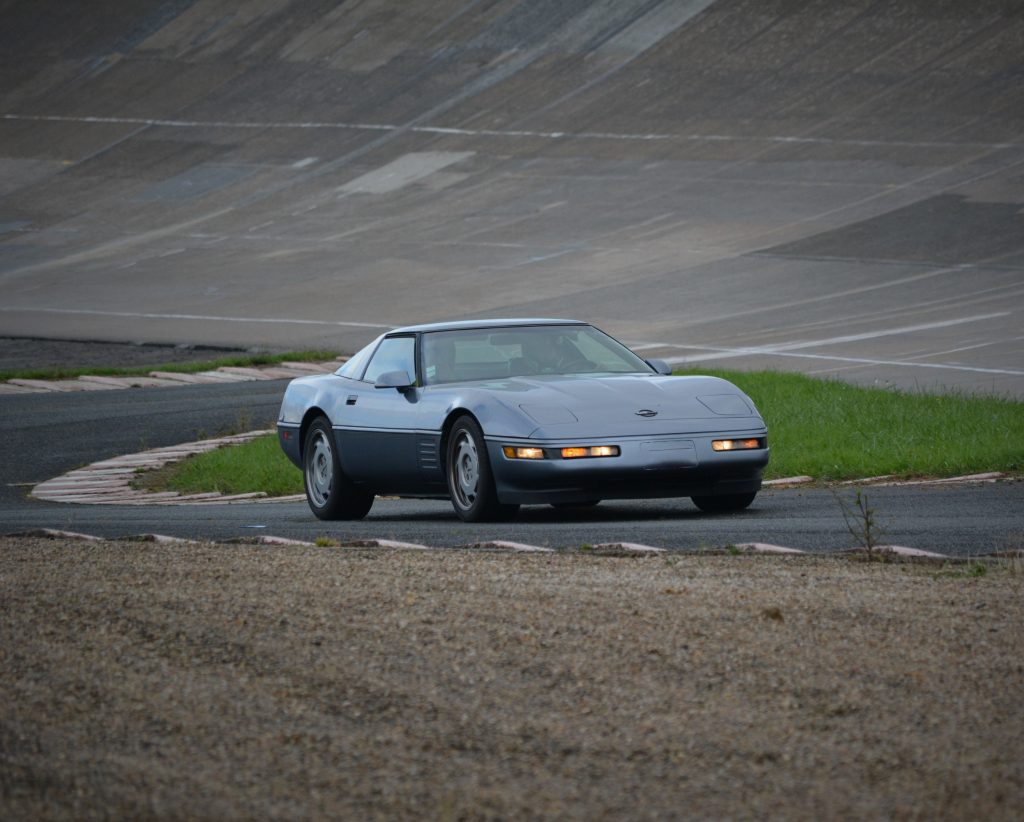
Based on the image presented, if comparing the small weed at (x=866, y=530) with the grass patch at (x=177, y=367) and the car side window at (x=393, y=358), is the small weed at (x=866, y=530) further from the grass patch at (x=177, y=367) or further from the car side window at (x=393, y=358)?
the grass patch at (x=177, y=367)

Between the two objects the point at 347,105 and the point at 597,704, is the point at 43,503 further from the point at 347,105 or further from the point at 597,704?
the point at 347,105

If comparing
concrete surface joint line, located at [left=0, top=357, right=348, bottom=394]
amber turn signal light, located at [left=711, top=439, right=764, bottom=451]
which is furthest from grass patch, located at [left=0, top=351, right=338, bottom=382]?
amber turn signal light, located at [left=711, top=439, right=764, bottom=451]

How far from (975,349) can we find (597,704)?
1789 centimetres

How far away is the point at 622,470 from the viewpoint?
33.7 ft

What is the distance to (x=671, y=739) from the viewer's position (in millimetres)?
4844

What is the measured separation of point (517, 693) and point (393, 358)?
6.85 meters

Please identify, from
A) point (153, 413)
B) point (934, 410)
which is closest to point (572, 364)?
point (934, 410)

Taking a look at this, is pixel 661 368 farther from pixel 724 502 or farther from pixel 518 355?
pixel 724 502

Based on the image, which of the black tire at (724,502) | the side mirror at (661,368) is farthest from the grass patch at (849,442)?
the black tire at (724,502)

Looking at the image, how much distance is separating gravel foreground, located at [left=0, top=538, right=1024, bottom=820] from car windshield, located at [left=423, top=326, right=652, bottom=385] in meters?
3.94

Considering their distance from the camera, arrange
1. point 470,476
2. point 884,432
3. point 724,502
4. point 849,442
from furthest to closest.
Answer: point 884,432
point 849,442
point 724,502
point 470,476

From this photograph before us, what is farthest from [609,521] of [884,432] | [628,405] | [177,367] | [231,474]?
[177,367]

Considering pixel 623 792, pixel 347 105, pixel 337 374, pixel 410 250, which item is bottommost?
pixel 623 792

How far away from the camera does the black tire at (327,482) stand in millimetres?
11945
